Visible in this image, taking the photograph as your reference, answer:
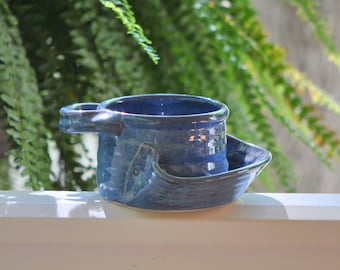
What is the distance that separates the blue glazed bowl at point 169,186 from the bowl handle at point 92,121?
0.12ft

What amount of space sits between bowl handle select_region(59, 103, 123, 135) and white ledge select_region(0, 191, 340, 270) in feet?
0.27

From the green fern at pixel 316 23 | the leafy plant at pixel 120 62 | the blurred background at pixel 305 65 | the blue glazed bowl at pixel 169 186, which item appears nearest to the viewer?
the blue glazed bowl at pixel 169 186

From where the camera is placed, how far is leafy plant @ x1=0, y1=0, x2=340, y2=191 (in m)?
0.62

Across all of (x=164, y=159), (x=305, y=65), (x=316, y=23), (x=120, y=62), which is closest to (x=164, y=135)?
(x=164, y=159)

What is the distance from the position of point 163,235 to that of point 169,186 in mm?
71

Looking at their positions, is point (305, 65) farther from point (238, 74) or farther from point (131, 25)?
point (131, 25)

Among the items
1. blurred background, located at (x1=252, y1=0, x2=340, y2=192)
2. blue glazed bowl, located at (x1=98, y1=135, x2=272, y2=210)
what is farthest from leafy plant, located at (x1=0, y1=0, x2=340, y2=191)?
blurred background, located at (x1=252, y1=0, x2=340, y2=192)

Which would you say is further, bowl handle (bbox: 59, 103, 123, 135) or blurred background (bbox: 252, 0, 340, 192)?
blurred background (bbox: 252, 0, 340, 192)

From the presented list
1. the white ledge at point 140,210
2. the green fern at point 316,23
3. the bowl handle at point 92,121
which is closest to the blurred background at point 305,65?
the green fern at point 316,23

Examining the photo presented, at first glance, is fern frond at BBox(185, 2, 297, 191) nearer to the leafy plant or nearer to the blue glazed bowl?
the leafy plant

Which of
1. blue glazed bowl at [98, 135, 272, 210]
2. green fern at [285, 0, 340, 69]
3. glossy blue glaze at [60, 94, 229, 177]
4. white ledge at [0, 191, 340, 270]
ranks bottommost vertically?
A: white ledge at [0, 191, 340, 270]

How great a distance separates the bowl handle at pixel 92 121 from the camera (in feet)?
1.75

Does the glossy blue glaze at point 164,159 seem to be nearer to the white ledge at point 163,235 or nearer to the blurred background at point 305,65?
the white ledge at point 163,235

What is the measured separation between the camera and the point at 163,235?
560mm
